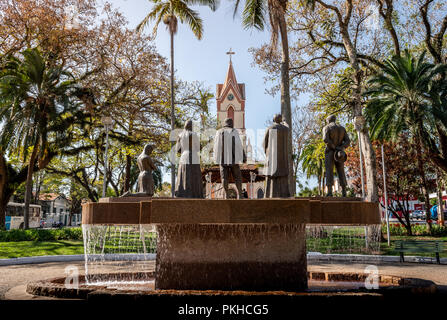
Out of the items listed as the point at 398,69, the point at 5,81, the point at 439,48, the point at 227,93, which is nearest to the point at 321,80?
the point at 398,69

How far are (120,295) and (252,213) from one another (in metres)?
2.14

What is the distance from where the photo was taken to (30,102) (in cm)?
1906

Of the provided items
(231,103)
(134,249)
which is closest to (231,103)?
(231,103)

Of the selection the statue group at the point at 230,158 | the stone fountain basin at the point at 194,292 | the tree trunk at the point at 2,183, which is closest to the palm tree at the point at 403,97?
the statue group at the point at 230,158

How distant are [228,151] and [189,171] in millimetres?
941

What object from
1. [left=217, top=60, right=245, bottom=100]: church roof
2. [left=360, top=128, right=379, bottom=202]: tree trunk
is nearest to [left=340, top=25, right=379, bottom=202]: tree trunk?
[left=360, top=128, right=379, bottom=202]: tree trunk

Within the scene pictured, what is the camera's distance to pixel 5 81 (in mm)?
17719

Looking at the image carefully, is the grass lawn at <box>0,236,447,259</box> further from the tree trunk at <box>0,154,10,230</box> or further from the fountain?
the fountain

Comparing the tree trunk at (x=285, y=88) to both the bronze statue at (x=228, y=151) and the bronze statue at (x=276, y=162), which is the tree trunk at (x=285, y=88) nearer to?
the bronze statue at (x=276, y=162)

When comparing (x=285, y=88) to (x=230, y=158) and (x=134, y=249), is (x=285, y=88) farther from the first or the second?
(x=134, y=249)

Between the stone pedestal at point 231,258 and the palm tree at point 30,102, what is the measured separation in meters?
15.2

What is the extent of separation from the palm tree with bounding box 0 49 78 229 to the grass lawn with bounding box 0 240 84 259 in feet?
13.8

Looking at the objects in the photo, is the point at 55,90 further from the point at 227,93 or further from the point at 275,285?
the point at 227,93
